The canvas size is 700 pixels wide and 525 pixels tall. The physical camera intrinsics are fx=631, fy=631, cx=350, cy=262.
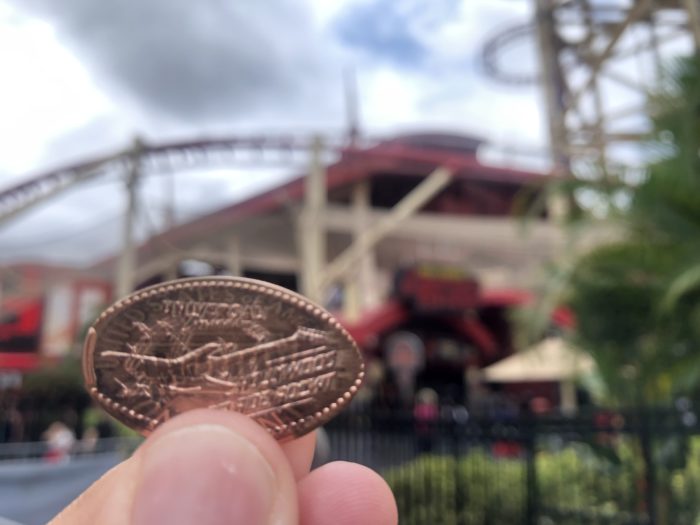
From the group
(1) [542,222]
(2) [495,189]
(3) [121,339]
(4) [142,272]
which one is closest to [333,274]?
(4) [142,272]

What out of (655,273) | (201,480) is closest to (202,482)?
(201,480)

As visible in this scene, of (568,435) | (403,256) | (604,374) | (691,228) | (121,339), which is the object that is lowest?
(403,256)

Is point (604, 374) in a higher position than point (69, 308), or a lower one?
higher

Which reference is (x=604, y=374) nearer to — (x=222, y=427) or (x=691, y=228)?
(x=691, y=228)

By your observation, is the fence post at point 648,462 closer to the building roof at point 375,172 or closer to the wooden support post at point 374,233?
the wooden support post at point 374,233

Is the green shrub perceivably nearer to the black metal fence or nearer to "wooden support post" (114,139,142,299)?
the black metal fence

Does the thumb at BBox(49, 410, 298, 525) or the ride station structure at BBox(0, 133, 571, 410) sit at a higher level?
the thumb at BBox(49, 410, 298, 525)

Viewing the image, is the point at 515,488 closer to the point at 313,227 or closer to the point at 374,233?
the point at 313,227

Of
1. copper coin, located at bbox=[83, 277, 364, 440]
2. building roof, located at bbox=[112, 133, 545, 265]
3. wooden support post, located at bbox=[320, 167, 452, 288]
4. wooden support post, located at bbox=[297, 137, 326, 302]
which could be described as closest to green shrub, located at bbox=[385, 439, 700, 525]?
copper coin, located at bbox=[83, 277, 364, 440]
